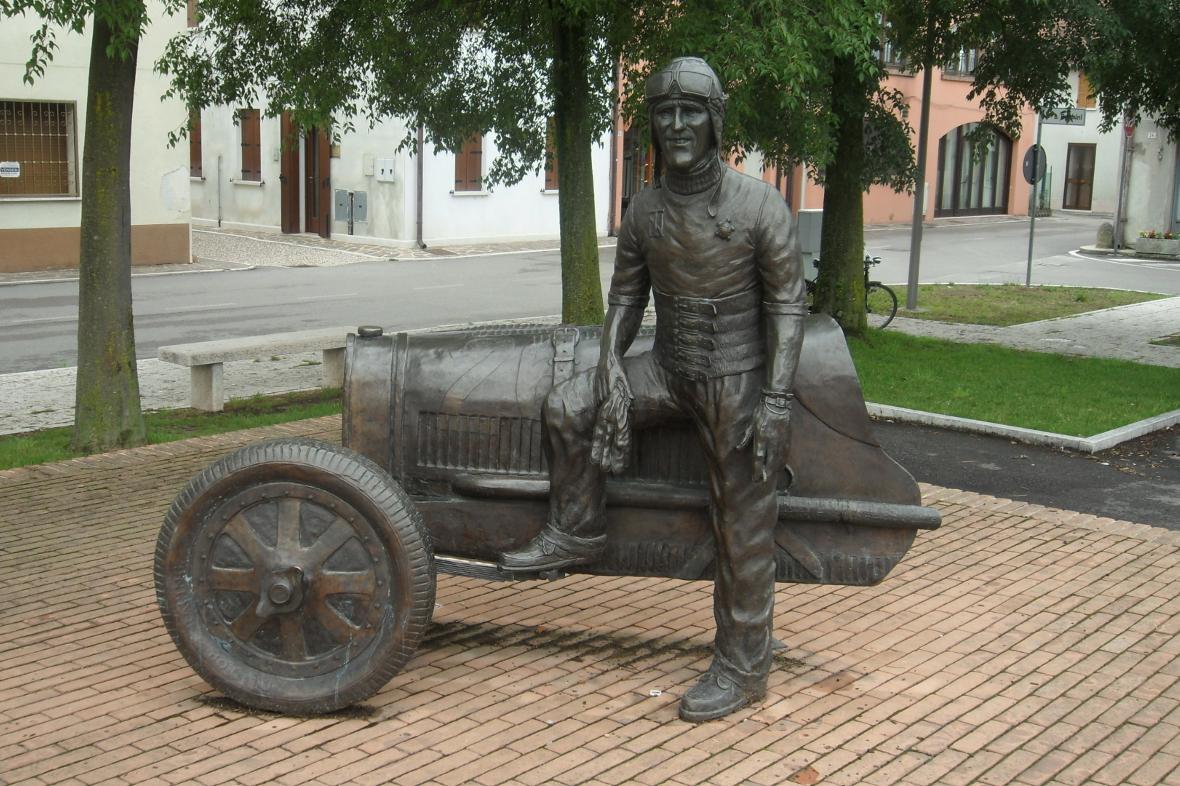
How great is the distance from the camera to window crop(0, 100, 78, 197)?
21.8 m

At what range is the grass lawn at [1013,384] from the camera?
1131cm

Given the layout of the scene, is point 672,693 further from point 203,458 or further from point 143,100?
point 143,100

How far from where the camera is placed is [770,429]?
16.3 feet

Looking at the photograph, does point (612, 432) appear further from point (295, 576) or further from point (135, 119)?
point (135, 119)

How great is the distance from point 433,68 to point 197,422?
373 centimetres

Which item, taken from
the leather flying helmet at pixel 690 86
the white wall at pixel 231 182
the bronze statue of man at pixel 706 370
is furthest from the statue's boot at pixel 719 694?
the white wall at pixel 231 182

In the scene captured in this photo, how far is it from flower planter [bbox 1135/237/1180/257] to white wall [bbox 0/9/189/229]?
1912cm

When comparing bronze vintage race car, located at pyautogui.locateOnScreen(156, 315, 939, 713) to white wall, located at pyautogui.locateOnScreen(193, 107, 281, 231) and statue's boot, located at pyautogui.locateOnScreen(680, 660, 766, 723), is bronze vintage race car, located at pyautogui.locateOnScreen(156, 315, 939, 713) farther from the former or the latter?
white wall, located at pyautogui.locateOnScreen(193, 107, 281, 231)

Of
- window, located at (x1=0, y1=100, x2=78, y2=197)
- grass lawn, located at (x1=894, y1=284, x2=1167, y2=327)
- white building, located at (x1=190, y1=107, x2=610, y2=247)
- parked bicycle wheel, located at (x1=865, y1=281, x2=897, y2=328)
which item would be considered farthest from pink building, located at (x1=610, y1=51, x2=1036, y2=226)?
parked bicycle wheel, located at (x1=865, y1=281, x2=897, y2=328)

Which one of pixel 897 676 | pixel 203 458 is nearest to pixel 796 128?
pixel 203 458

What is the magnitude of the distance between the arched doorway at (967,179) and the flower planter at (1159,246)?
10.6 m

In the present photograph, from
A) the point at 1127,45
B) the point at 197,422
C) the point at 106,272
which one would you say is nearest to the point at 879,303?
the point at 1127,45

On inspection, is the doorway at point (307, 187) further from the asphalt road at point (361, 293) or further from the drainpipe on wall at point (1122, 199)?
the drainpipe on wall at point (1122, 199)

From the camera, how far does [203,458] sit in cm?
926
